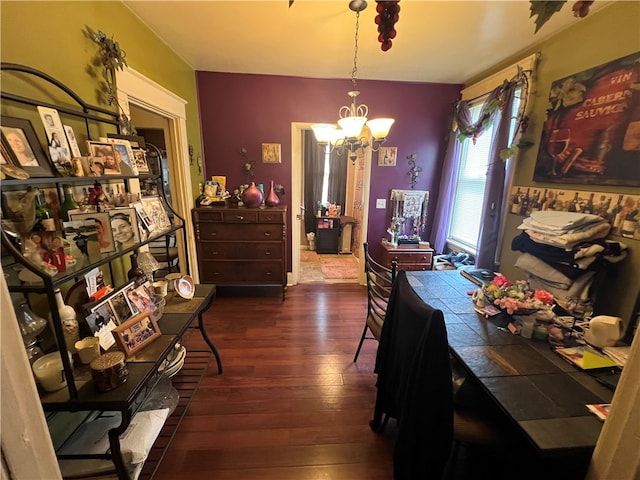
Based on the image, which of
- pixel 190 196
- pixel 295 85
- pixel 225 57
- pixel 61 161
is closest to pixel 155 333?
pixel 61 161

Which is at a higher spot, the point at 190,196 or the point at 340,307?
the point at 190,196

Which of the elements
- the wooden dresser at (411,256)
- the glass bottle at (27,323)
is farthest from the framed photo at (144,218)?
the wooden dresser at (411,256)

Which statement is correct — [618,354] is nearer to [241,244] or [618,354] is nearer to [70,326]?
[70,326]

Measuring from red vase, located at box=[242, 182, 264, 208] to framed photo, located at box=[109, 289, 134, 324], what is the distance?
6.41 ft

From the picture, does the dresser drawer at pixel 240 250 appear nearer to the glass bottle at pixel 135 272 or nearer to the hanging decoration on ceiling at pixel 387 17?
the glass bottle at pixel 135 272

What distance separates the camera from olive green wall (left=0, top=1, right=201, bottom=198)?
3.64 ft

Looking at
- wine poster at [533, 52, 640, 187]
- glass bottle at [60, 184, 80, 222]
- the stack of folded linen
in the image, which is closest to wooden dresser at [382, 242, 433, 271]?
wine poster at [533, 52, 640, 187]

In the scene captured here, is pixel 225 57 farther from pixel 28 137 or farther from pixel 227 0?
pixel 28 137

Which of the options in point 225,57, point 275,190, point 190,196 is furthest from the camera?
point 275,190

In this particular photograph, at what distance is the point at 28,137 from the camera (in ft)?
3.37

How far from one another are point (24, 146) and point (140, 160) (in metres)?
0.64

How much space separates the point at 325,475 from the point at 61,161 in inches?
77.5

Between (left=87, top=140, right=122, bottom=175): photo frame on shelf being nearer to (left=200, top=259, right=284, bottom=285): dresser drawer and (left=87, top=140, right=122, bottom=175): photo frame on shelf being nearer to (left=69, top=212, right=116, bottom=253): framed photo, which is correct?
(left=69, top=212, right=116, bottom=253): framed photo

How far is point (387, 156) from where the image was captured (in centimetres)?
355
